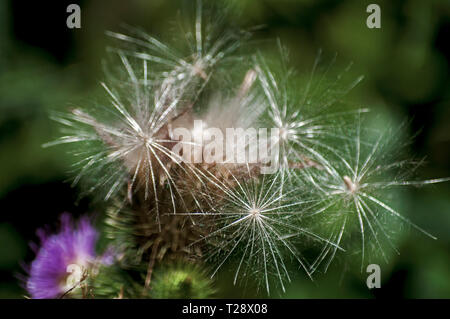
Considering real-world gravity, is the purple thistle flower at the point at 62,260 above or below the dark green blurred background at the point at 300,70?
below

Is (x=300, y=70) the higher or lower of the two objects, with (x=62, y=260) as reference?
higher

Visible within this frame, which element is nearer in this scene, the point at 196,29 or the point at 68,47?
the point at 196,29

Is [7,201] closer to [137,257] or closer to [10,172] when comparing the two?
[10,172]

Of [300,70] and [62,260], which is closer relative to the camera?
[62,260]

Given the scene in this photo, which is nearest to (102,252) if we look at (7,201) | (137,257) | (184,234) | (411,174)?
(137,257)
